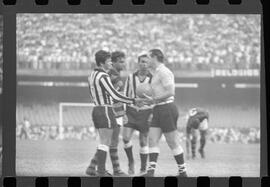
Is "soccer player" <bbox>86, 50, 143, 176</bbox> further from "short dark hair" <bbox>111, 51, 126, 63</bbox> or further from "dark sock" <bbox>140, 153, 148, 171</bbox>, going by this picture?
"dark sock" <bbox>140, 153, 148, 171</bbox>

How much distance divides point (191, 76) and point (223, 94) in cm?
44

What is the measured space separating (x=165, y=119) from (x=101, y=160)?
2.93 ft

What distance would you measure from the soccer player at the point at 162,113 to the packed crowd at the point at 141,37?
0.13 meters

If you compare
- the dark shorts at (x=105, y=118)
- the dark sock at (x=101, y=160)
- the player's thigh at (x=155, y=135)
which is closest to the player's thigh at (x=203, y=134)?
the player's thigh at (x=155, y=135)

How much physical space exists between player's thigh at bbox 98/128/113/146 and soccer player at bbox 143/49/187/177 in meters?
0.48

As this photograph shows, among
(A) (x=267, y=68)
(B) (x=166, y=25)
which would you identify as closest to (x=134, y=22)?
(B) (x=166, y=25)

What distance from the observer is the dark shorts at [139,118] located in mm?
8805

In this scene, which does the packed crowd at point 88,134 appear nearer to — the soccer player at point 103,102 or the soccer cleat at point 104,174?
the soccer player at point 103,102

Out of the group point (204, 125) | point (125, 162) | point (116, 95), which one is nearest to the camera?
point (116, 95)

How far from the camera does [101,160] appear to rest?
8836mm

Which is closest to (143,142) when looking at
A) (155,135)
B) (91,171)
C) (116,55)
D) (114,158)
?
(155,135)

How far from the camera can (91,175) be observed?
348 inches

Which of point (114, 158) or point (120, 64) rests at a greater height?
point (120, 64)

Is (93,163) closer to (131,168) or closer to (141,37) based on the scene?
(131,168)
